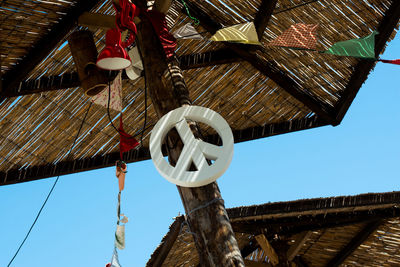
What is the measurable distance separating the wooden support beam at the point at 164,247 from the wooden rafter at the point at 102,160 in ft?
1.85

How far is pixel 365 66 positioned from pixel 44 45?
2012mm

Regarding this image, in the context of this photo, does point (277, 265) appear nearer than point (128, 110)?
No

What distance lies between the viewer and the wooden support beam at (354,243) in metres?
4.51

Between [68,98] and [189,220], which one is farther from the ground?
[68,98]

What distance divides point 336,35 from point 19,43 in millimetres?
1996

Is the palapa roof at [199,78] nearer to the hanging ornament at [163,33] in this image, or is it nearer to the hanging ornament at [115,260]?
the hanging ornament at [163,33]

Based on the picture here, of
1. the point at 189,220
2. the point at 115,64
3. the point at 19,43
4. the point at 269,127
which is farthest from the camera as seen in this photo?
the point at 269,127

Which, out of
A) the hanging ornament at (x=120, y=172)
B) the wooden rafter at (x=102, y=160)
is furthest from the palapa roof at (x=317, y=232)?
the hanging ornament at (x=120, y=172)

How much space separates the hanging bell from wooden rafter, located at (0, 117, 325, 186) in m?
1.71

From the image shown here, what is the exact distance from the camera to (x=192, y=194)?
230 cm

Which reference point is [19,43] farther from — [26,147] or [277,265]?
[277,265]

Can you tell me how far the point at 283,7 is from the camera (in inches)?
142

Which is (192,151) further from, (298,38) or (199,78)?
(199,78)

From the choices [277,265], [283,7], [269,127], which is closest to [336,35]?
[283,7]
